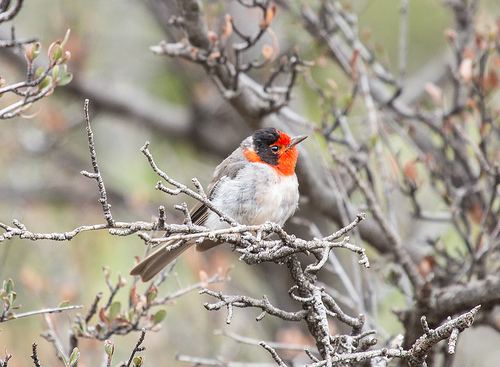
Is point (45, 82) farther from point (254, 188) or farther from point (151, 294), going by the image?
point (254, 188)

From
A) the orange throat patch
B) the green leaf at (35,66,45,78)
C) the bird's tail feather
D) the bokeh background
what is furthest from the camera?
the bokeh background

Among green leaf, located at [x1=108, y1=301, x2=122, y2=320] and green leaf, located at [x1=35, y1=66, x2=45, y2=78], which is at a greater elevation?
green leaf, located at [x1=35, y1=66, x2=45, y2=78]

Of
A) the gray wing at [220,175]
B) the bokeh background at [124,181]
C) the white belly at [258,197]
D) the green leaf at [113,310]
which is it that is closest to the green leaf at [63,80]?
the green leaf at [113,310]

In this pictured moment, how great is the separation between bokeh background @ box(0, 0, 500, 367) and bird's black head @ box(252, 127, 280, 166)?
43.1 inches

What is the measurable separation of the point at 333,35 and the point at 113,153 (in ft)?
15.6

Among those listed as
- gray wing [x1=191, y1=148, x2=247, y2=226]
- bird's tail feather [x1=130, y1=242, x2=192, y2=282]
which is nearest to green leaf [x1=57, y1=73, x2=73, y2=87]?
bird's tail feather [x1=130, y1=242, x2=192, y2=282]

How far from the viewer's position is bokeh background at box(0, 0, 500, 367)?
6.62 m

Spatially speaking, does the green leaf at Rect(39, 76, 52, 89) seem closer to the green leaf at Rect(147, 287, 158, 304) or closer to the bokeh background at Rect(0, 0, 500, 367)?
the green leaf at Rect(147, 287, 158, 304)

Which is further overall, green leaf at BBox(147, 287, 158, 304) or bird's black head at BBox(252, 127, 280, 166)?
bird's black head at BBox(252, 127, 280, 166)

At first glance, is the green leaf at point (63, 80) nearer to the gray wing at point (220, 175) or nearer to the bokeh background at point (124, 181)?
the gray wing at point (220, 175)

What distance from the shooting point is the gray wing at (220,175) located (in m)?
4.62

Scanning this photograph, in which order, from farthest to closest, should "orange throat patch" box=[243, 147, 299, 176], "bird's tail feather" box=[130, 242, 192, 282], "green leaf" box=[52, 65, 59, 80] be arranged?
"orange throat patch" box=[243, 147, 299, 176] < "bird's tail feather" box=[130, 242, 192, 282] < "green leaf" box=[52, 65, 59, 80]

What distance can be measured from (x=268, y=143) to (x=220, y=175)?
35 centimetres

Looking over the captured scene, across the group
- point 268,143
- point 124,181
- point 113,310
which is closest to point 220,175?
point 268,143
